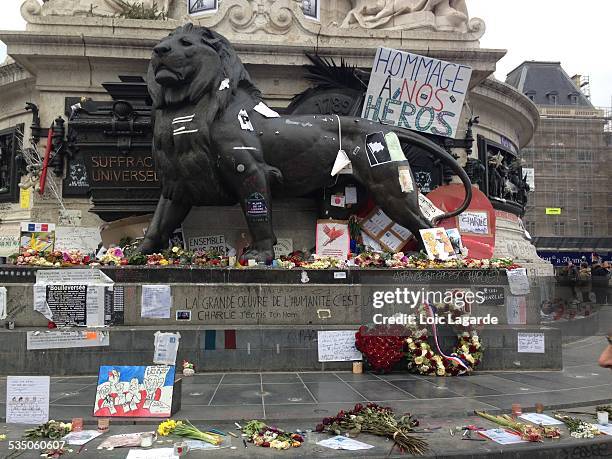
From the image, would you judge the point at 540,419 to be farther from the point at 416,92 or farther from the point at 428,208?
the point at 416,92

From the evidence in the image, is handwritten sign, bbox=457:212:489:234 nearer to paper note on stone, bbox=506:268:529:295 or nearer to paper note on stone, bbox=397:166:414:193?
paper note on stone, bbox=397:166:414:193

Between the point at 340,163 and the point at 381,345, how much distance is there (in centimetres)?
334

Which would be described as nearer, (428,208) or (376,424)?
(376,424)

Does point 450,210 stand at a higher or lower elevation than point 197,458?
higher

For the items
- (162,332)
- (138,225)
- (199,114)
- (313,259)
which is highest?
(199,114)

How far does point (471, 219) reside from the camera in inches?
447

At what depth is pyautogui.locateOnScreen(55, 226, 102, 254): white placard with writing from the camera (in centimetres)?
1094

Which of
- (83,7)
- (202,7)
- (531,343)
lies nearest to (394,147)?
(531,343)

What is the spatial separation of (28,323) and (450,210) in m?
8.21

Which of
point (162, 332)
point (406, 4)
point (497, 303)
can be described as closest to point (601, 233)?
point (406, 4)

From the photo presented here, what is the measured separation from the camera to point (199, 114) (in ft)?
28.8

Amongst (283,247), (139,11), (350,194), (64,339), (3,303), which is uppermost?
(139,11)

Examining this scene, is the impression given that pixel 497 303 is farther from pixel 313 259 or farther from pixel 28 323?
pixel 28 323

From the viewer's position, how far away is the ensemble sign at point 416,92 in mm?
11219
